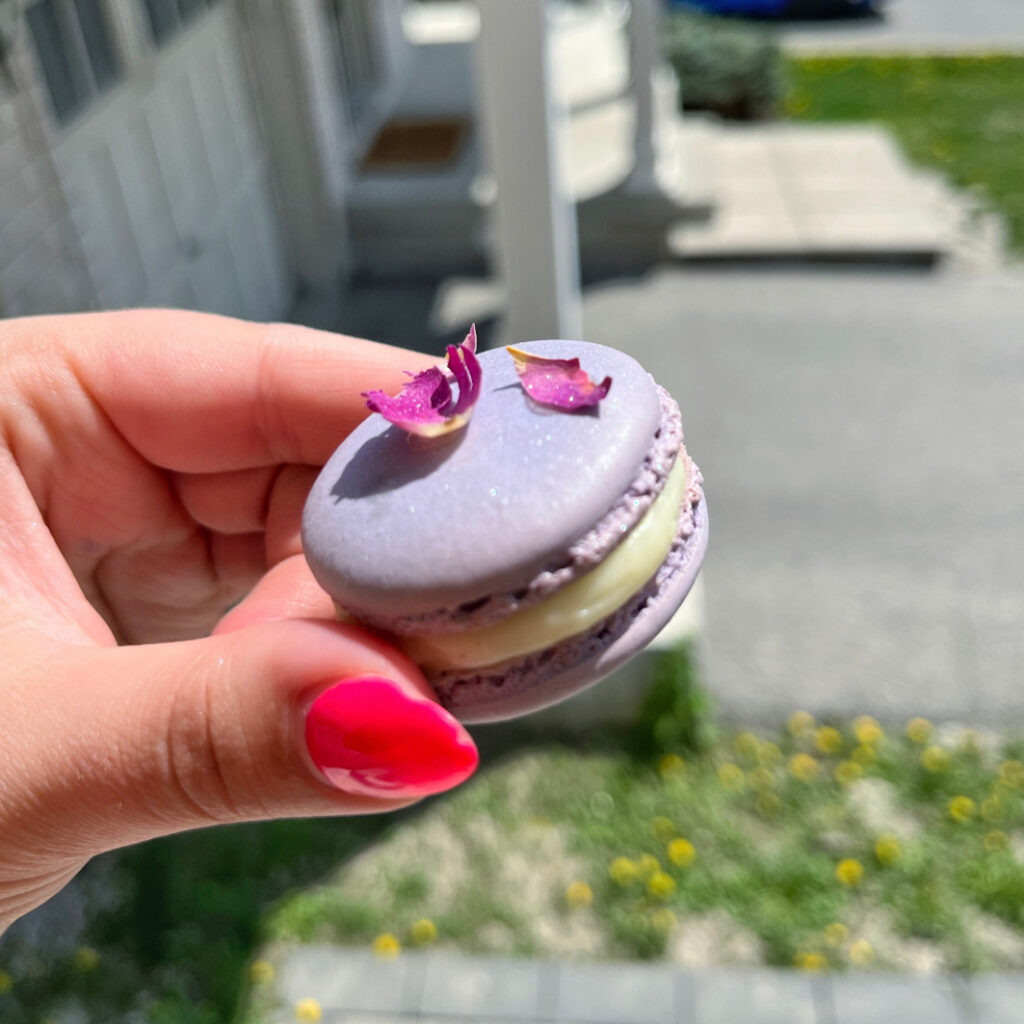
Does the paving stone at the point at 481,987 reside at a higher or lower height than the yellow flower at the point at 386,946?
lower

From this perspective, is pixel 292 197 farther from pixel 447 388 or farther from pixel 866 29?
pixel 866 29

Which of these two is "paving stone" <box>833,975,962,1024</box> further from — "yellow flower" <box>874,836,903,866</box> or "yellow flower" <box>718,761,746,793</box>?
"yellow flower" <box>718,761,746,793</box>

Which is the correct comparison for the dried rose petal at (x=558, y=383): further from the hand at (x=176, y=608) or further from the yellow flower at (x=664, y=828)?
the yellow flower at (x=664, y=828)

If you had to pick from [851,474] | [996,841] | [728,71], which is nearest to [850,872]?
[996,841]

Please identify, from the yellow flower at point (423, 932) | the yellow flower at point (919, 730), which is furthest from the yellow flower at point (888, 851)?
the yellow flower at point (423, 932)

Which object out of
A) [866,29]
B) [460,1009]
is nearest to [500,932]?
[460,1009]

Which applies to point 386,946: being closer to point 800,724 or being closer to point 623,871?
point 623,871
